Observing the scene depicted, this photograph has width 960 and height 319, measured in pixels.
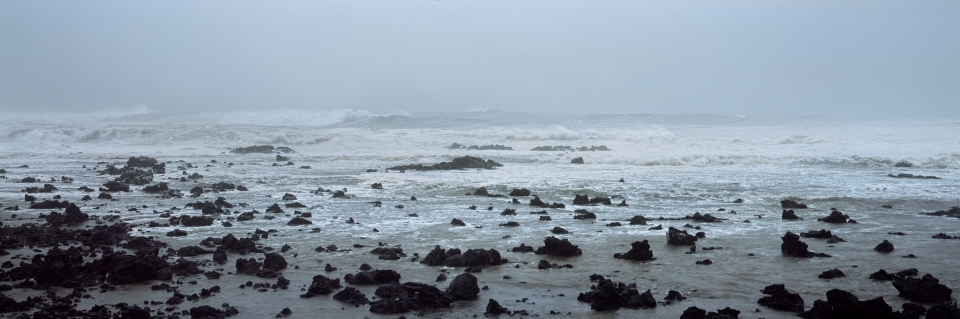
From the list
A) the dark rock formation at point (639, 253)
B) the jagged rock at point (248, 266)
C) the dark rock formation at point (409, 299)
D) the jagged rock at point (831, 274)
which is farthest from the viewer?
the dark rock formation at point (639, 253)

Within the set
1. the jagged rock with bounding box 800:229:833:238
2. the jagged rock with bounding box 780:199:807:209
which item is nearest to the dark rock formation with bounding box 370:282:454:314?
the jagged rock with bounding box 800:229:833:238

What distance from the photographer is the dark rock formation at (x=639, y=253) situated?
11.5 m

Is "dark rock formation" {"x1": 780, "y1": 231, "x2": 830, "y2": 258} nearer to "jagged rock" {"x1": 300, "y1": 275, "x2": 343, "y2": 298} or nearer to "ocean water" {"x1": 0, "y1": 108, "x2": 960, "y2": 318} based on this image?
"ocean water" {"x1": 0, "y1": 108, "x2": 960, "y2": 318}

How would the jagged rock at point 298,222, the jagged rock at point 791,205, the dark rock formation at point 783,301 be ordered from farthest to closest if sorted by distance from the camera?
1. the jagged rock at point 791,205
2. the jagged rock at point 298,222
3. the dark rock formation at point 783,301

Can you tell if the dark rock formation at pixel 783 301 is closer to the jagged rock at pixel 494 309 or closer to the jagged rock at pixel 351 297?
the jagged rock at pixel 494 309

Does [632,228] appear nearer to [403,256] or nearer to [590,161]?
[403,256]

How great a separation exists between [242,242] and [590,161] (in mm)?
27129

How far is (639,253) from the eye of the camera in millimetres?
11539

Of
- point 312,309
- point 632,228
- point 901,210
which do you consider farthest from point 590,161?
point 312,309

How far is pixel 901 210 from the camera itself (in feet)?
57.8

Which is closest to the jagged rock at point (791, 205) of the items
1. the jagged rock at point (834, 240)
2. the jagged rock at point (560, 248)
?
the jagged rock at point (834, 240)

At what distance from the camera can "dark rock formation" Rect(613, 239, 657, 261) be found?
454 inches

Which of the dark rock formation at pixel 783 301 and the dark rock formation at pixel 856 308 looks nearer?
the dark rock formation at pixel 856 308

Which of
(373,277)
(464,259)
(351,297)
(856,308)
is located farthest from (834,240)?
(351,297)
